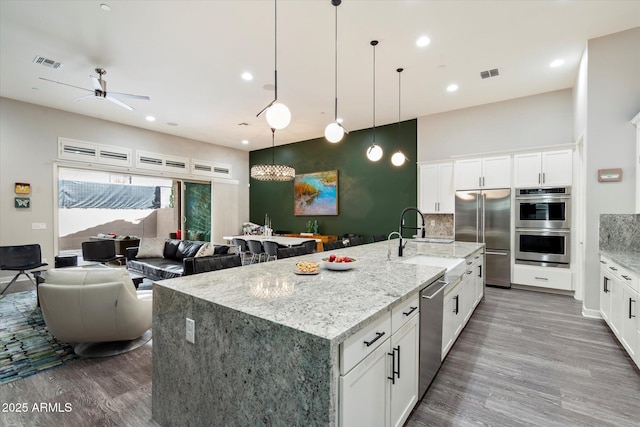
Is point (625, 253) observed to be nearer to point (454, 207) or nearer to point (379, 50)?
point (454, 207)

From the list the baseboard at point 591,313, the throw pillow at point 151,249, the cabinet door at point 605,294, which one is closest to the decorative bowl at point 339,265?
the cabinet door at point 605,294

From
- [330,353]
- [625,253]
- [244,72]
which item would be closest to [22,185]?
[244,72]

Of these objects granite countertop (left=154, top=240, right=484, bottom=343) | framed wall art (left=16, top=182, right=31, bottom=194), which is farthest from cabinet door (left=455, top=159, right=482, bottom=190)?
framed wall art (left=16, top=182, right=31, bottom=194)

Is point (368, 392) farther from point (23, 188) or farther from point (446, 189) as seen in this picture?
point (23, 188)

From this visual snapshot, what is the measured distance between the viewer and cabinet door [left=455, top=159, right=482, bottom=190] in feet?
18.1

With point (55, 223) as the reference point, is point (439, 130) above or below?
above

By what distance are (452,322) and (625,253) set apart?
2391mm

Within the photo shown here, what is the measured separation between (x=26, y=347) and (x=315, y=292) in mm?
3230

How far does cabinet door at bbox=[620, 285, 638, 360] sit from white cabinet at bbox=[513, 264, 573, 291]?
7.58 ft

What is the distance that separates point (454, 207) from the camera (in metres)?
5.80

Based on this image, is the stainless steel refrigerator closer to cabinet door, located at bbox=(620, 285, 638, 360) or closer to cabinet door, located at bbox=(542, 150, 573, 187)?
cabinet door, located at bbox=(542, 150, 573, 187)

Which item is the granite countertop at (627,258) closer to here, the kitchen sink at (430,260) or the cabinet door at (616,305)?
the cabinet door at (616,305)

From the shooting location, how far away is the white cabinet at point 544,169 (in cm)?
479

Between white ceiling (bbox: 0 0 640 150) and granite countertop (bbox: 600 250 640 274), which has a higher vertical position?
white ceiling (bbox: 0 0 640 150)
